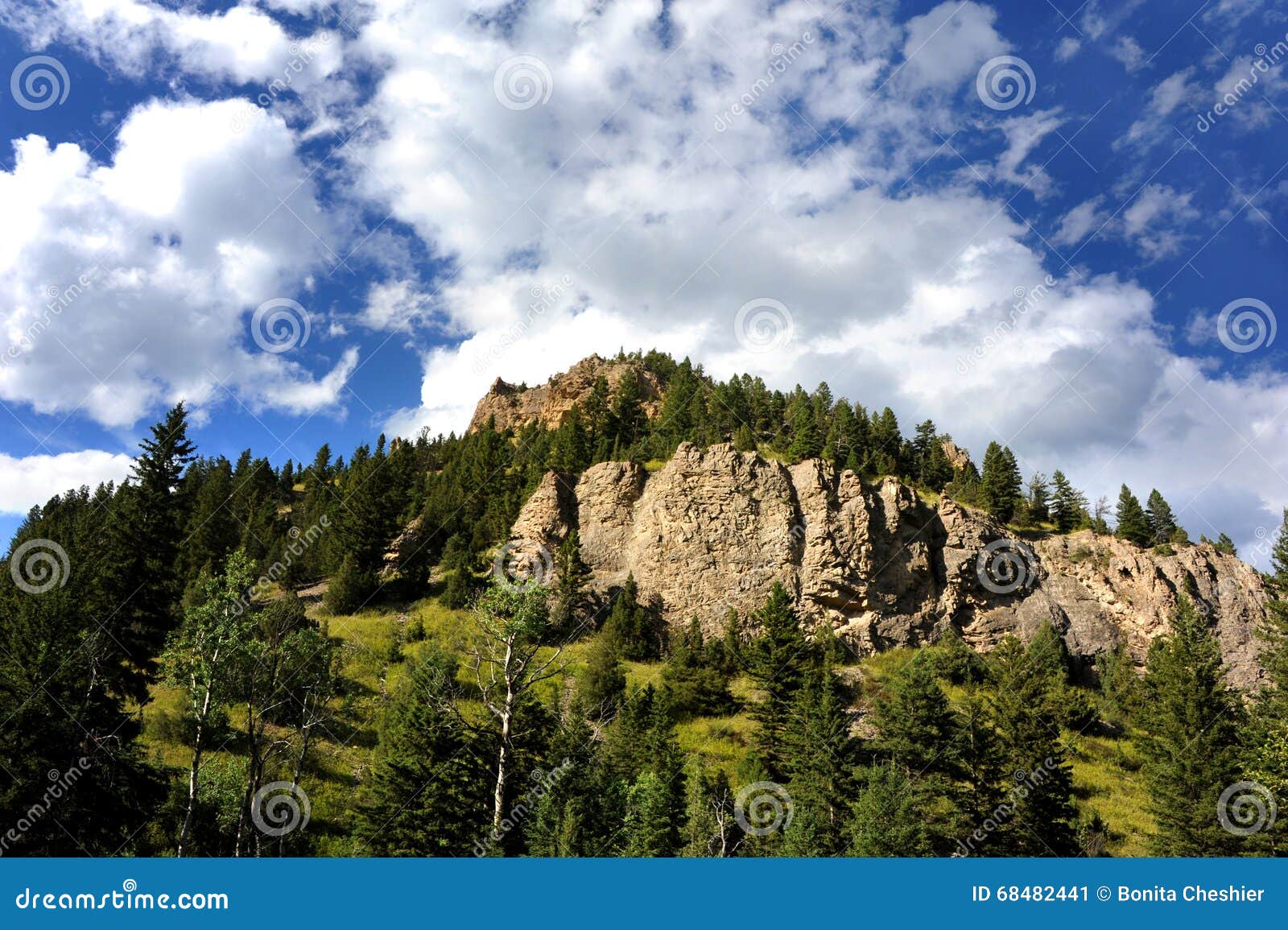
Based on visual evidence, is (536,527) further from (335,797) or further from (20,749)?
(20,749)

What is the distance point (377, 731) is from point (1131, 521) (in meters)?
82.0

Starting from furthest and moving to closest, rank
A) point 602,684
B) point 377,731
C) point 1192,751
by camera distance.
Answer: point 602,684 → point 377,731 → point 1192,751

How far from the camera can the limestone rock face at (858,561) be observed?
64500mm

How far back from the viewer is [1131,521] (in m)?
76.1

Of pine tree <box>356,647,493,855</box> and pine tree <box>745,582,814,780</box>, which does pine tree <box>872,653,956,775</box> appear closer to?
pine tree <box>745,582,814,780</box>

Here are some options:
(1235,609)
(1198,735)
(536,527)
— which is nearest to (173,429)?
(536,527)

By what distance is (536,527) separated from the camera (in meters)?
69.2

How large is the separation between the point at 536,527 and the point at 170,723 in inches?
1493

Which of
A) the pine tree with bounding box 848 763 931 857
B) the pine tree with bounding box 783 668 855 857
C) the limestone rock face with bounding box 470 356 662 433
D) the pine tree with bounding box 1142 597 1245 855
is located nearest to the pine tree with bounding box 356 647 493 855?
the pine tree with bounding box 783 668 855 857

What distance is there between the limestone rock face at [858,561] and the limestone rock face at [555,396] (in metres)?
41.3

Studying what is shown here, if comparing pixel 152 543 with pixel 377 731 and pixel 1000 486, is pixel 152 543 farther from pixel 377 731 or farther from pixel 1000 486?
pixel 1000 486

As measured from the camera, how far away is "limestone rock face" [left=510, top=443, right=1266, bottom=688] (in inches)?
2539

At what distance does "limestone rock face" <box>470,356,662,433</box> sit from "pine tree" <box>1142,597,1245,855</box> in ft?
275

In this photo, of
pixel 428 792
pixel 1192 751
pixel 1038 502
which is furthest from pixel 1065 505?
pixel 428 792
